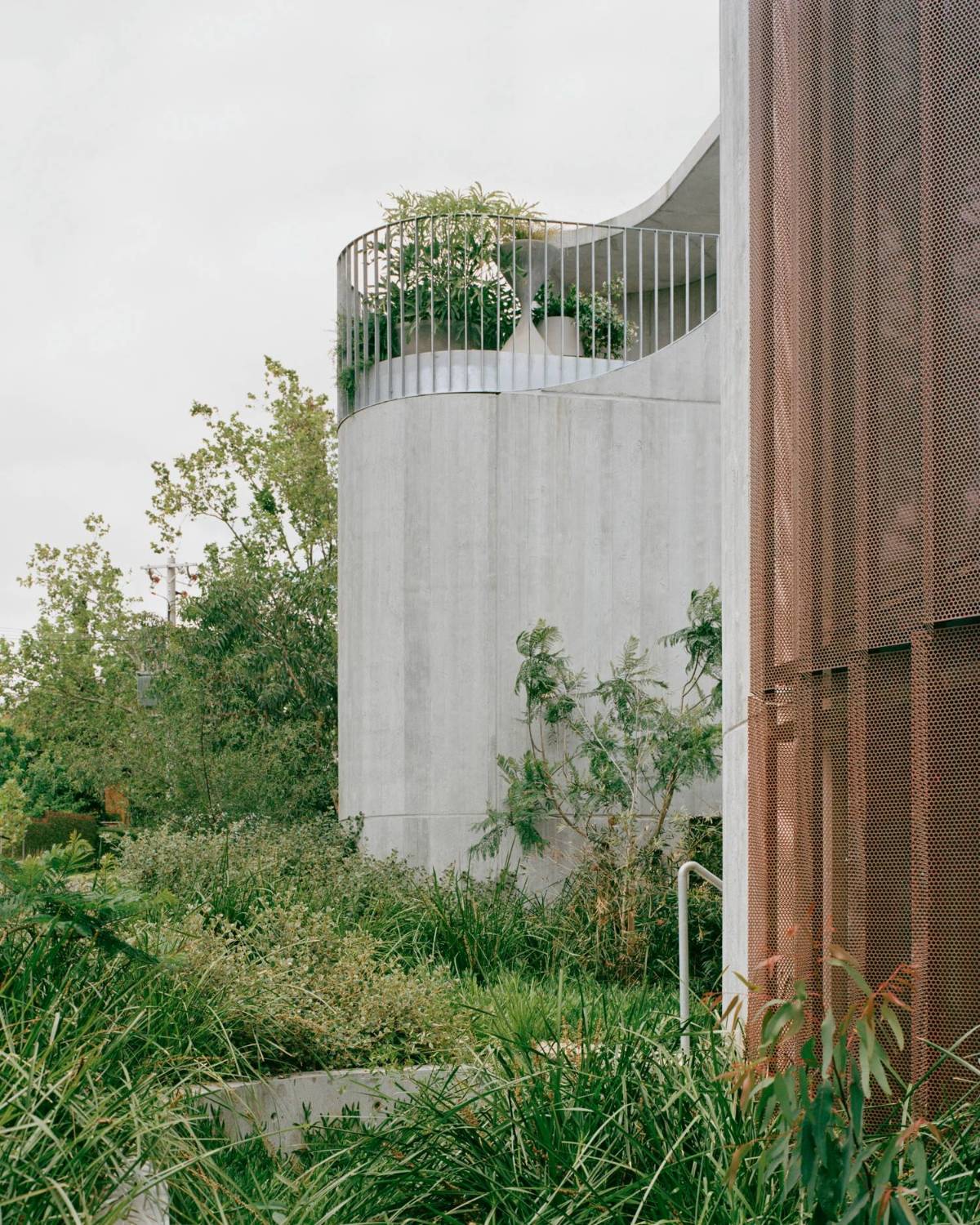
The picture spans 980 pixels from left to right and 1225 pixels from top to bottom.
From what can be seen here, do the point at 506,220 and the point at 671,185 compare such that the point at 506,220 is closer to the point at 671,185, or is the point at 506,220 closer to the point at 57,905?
the point at 671,185

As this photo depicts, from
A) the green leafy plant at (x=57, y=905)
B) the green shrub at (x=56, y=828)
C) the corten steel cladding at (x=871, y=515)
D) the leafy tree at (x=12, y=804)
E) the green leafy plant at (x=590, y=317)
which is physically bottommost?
the green shrub at (x=56, y=828)

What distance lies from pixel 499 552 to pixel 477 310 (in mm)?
2039

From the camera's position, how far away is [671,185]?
12758 millimetres

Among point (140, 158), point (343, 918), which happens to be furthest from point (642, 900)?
point (140, 158)

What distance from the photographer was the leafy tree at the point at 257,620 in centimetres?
1304

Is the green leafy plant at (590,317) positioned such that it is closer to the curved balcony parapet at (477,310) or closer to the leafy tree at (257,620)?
the curved balcony parapet at (477,310)

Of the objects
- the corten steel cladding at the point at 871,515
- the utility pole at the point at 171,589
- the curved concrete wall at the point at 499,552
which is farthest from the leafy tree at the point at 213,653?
the corten steel cladding at the point at 871,515

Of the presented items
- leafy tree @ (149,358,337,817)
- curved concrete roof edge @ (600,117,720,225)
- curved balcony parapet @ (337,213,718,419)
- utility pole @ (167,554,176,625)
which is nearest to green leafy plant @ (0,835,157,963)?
curved balcony parapet @ (337,213,718,419)

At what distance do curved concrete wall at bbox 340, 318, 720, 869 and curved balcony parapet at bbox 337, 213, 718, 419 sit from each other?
285mm

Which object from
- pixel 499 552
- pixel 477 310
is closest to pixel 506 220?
pixel 477 310

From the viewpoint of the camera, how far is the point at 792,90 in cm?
428

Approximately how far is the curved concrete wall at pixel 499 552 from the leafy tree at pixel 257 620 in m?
2.19

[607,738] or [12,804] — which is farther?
[12,804]

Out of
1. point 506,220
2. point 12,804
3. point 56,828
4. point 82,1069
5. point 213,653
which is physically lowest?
point 56,828
